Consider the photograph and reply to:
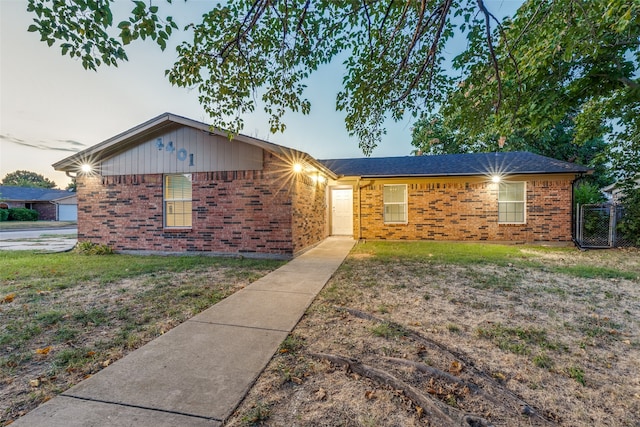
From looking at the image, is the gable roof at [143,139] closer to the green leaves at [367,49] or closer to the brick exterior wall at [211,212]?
the brick exterior wall at [211,212]

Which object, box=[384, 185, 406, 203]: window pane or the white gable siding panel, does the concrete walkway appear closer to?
the white gable siding panel

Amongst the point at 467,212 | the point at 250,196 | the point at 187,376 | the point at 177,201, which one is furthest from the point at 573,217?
the point at 177,201

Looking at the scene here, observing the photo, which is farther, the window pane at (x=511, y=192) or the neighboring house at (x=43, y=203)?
the neighboring house at (x=43, y=203)

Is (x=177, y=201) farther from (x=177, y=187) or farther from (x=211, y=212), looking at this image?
(x=211, y=212)

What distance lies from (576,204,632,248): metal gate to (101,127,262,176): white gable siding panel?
460 inches

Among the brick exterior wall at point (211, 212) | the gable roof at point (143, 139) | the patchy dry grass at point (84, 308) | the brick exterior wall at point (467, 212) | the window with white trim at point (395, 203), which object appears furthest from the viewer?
the window with white trim at point (395, 203)

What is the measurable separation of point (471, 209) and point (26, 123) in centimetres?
2061

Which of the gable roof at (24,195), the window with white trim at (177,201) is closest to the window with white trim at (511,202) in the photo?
the window with white trim at (177,201)

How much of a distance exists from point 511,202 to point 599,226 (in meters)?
3.04

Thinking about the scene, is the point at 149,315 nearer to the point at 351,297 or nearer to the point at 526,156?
the point at 351,297

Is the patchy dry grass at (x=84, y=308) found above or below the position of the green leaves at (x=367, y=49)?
below

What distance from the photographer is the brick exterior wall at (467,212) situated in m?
10.6

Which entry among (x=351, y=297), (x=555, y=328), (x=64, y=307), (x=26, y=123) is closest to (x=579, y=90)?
(x=555, y=328)

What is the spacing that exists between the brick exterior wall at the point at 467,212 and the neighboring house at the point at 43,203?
37275 mm
